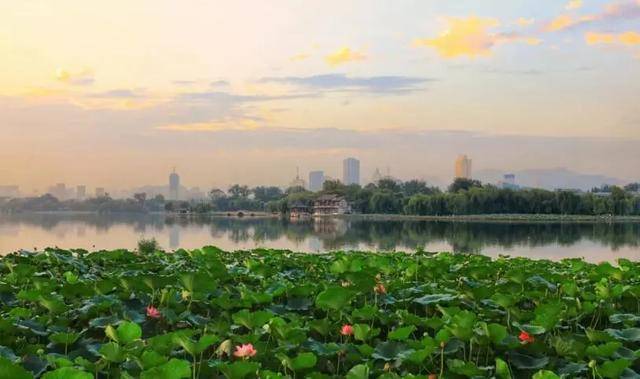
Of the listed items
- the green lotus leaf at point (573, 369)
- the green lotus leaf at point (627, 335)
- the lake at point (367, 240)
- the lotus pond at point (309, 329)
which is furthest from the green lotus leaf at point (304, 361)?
the lake at point (367, 240)

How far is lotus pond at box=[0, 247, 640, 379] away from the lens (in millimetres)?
1850

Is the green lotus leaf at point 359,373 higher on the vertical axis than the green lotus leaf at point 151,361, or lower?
lower

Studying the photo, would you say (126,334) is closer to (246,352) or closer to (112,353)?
(112,353)

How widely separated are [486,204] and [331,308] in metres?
69.8

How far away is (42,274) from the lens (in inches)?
142

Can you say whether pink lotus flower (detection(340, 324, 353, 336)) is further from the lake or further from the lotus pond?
the lake

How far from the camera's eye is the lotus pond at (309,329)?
72.8 inches

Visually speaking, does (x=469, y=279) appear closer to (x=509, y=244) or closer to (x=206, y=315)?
(x=206, y=315)

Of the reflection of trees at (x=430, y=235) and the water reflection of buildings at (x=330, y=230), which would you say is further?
the water reflection of buildings at (x=330, y=230)

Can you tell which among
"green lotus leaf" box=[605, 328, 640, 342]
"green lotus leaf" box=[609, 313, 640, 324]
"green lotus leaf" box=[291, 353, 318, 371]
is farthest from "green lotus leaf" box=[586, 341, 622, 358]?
"green lotus leaf" box=[291, 353, 318, 371]

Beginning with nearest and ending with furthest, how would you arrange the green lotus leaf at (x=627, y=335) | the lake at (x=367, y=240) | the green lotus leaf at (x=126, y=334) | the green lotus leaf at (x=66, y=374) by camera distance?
the green lotus leaf at (x=66, y=374)
the green lotus leaf at (x=126, y=334)
the green lotus leaf at (x=627, y=335)
the lake at (x=367, y=240)

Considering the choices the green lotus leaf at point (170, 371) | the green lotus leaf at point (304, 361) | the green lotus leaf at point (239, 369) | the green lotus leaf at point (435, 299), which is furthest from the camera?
the green lotus leaf at point (435, 299)

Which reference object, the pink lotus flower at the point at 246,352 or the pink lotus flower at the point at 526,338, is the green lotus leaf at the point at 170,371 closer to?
the pink lotus flower at the point at 246,352

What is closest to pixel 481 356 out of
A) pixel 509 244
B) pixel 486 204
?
pixel 509 244
